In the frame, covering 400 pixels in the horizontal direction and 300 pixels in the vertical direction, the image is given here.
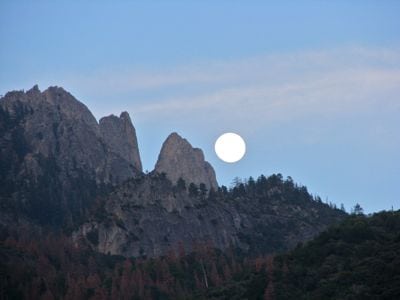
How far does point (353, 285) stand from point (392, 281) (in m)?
8.40

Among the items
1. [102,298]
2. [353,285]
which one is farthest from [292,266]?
[102,298]

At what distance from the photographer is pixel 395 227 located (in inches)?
7844

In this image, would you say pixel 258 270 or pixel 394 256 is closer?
pixel 394 256

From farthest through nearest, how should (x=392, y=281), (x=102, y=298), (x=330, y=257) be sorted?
(x=102, y=298) < (x=330, y=257) < (x=392, y=281)

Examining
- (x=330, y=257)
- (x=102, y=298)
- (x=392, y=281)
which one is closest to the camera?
(x=392, y=281)

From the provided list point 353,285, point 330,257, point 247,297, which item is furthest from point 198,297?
point 353,285

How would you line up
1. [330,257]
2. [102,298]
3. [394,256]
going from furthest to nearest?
[102,298]
[330,257]
[394,256]

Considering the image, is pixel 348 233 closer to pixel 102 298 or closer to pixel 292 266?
pixel 292 266

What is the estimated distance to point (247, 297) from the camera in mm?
172875

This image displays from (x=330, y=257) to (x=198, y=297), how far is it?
31.7m

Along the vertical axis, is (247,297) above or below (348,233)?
below

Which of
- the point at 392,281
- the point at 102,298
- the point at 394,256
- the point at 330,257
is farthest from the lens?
the point at 102,298

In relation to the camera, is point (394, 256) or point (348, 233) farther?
point (348, 233)

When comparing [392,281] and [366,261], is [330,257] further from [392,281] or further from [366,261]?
[392,281]
